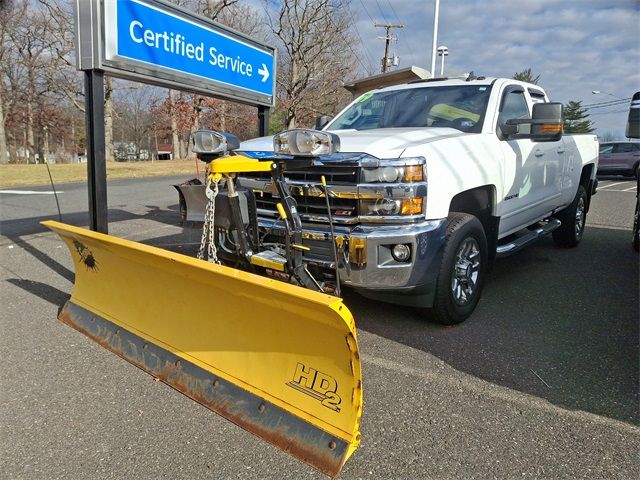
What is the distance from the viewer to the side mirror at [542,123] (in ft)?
13.7

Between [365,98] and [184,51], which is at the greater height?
[184,51]

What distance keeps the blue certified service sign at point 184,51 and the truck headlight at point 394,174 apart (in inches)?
106

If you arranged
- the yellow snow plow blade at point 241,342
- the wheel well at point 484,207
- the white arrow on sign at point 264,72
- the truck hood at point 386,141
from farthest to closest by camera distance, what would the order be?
1. the white arrow on sign at point 264,72
2. the wheel well at point 484,207
3. the truck hood at point 386,141
4. the yellow snow plow blade at point 241,342

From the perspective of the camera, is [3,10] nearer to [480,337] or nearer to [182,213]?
A: [182,213]

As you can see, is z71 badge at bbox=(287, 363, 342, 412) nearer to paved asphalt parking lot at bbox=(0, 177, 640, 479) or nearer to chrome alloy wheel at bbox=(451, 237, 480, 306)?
paved asphalt parking lot at bbox=(0, 177, 640, 479)

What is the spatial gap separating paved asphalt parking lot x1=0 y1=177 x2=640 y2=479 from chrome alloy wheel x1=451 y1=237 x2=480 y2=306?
0.89 feet

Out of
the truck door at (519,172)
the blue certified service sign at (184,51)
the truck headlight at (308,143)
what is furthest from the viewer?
the truck door at (519,172)

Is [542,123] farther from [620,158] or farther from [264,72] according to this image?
[620,158]

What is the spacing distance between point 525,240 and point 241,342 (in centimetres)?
352

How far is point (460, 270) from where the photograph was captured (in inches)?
152

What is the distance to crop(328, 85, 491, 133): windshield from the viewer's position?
4.60 metres

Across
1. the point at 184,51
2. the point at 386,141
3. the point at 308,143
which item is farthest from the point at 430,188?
the point at 184,51

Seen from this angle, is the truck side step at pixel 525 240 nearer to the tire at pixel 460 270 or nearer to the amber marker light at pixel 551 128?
the tire at pixel 460 270

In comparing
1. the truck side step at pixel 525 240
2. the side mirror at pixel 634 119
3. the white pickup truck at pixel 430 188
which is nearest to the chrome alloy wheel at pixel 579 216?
the truck side step at pixel 525 240
